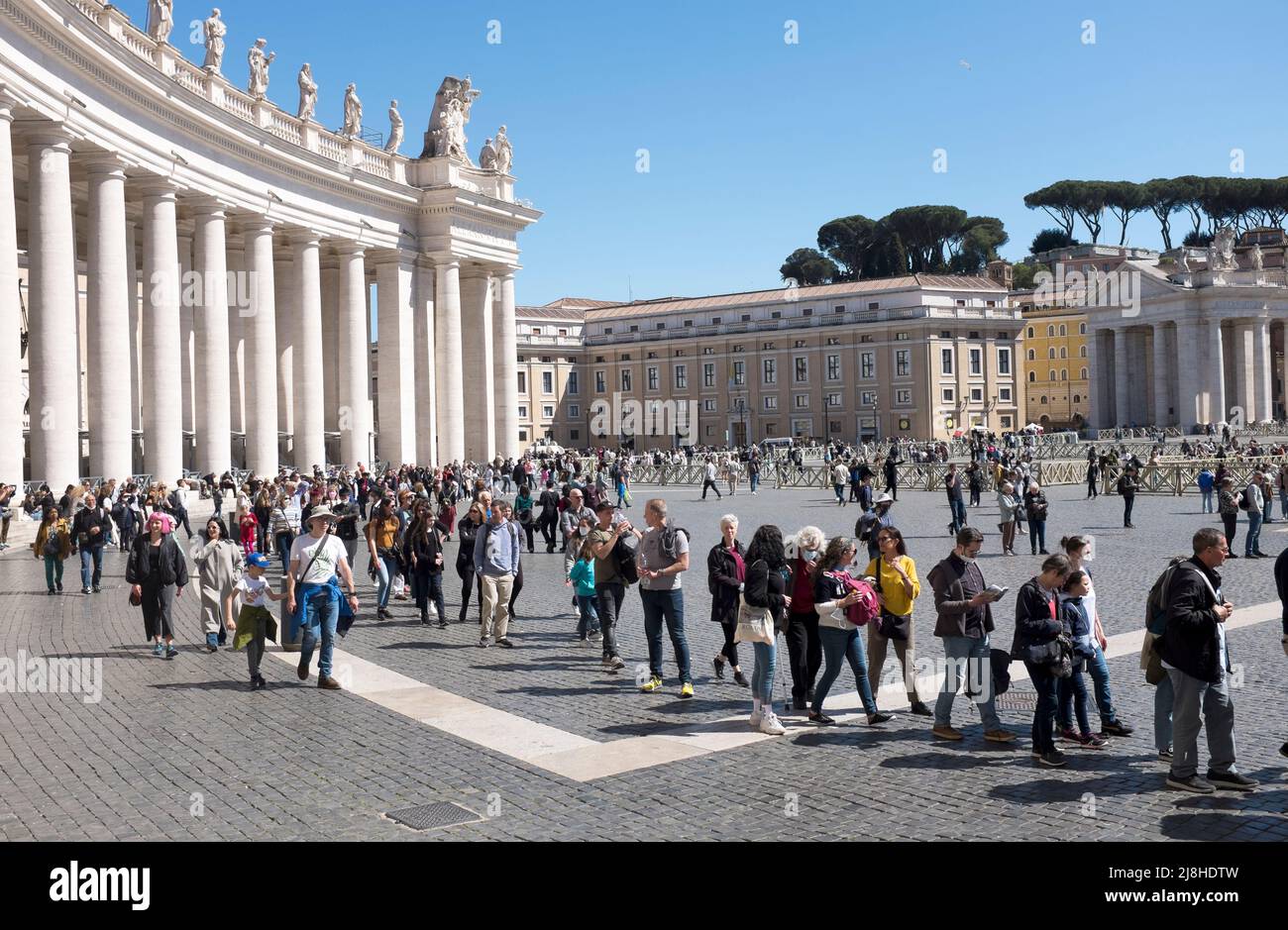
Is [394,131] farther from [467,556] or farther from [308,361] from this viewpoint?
[467,556]

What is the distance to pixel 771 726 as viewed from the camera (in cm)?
812

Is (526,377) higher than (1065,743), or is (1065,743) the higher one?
(526,377)

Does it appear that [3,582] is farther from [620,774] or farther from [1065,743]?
[1065,743]

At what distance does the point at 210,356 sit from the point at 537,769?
88.2 feet

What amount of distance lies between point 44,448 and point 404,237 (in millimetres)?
21385

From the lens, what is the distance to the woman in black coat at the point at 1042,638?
7117mm

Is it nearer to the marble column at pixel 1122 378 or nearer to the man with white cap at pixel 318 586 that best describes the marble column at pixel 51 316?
the man with white cap at pixel 318 586

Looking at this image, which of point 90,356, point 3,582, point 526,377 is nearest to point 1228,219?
point 526,377

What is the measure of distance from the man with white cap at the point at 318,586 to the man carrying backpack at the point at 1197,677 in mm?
6212

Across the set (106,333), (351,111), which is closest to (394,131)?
(351,111)

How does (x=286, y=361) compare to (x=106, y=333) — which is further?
(x=286, y=361)

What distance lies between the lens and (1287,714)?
8.21 meters

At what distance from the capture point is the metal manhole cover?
630 centimetres
